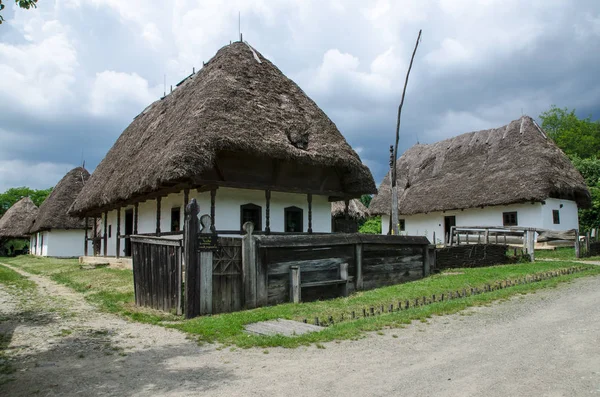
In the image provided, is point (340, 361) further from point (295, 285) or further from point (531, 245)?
point (531, 245)

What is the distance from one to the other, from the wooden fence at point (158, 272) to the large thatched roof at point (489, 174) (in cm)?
1955

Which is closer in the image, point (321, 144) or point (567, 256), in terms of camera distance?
point (321, 144)

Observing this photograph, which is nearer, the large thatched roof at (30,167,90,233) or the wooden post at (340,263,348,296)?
the wooden post at (340,263,348,296)

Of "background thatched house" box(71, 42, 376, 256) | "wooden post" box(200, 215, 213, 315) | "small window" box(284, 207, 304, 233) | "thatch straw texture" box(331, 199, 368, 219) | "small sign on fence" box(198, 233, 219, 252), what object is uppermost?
"background thatched house" box(71, 42, 376, 256)

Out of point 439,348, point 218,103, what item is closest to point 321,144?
point 218,103

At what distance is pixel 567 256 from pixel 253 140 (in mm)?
13720

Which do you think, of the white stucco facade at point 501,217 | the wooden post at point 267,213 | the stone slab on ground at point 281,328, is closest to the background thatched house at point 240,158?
the wooden post at point 267,213

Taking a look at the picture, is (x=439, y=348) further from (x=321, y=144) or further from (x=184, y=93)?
(x=184, y=93)

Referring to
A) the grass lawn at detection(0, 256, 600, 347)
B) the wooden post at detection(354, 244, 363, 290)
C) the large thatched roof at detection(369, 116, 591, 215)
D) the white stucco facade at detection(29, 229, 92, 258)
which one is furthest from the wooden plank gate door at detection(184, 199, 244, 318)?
the white stucco facade at detection(29, 229, 92, 258)

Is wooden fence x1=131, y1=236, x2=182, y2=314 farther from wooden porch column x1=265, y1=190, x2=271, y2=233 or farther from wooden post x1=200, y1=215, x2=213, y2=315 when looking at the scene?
wooden porch column x1=265, y1=190, x2=271, y2=233

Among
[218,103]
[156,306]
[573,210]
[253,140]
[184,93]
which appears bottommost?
[156,306]

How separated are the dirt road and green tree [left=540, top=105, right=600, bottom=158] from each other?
4540 centimetres

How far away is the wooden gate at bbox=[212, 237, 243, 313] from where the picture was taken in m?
8.00

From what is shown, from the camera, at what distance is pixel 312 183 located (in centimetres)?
1720
